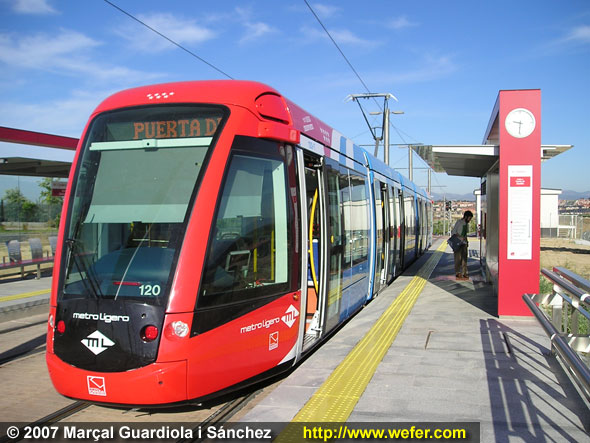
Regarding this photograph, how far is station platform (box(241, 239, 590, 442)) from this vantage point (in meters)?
4.82

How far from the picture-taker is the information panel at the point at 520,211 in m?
8.89

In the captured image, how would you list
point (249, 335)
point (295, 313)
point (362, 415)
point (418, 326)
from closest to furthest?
point (362, 415) → point (249, 335) → point (295, 313) → point (418, 326)

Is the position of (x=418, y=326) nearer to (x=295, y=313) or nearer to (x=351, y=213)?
(x=351, y=213)

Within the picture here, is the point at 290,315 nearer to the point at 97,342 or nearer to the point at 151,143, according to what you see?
the point at 97,342

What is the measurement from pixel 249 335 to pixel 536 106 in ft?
20.7

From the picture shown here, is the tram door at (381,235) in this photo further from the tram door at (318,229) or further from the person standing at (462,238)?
the tram door at (318,229)

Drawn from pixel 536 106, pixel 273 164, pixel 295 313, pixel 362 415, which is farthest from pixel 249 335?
pixel 536 106

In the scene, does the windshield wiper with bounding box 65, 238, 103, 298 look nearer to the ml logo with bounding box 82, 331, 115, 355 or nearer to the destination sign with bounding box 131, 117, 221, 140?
the ml logo with bounding box 82, 331, 115, 355

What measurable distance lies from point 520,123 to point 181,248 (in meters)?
6.49

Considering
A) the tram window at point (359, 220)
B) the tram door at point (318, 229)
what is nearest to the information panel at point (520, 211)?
→ the tram window at point (359, 220)

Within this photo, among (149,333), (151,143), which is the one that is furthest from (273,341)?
(151,143)

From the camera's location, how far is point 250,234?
530 centimetres

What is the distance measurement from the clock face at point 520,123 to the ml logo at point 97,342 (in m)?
7.09

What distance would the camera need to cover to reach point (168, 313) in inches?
180
